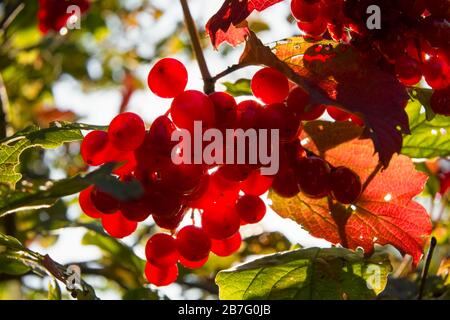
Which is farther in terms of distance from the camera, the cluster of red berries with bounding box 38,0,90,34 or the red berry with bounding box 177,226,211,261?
the cluster of red berries with bounding box 38,0,90,34

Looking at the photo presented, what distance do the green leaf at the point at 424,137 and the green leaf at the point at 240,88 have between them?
0.35 metres

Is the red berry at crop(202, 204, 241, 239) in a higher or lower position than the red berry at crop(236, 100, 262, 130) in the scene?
lower

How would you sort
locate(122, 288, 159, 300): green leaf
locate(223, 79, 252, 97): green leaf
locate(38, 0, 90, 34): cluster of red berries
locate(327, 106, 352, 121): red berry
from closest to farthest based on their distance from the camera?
locate(327, 106, 352, 121): red berry, locate(223, 79, 252, 97): green leaf, locate(122, 288, 159, 300): green leaf, locate(38, 0, 90, 34): cluster of red berries

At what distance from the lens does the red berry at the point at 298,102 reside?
1084mm

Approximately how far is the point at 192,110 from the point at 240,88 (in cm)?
41

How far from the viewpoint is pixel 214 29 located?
3.70ft

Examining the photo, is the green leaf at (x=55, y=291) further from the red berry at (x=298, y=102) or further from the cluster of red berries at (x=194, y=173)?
the red berry at (x=298, y=102)

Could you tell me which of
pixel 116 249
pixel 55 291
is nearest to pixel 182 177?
pixel 55 291

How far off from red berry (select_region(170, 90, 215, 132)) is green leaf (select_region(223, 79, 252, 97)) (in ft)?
1.21

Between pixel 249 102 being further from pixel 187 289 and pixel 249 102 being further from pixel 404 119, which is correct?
pixel 187 289

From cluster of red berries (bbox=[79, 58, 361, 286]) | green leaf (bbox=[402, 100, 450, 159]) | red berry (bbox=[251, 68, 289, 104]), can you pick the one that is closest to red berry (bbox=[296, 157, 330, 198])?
cluster of red berries (bbox=[79, 58, 361, 286])

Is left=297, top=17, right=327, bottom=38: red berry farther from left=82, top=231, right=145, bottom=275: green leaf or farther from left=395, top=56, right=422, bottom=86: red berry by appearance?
left=82, top=231, right=145, bottom=275: green leaf

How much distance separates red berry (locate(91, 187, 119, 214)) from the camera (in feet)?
3.51
